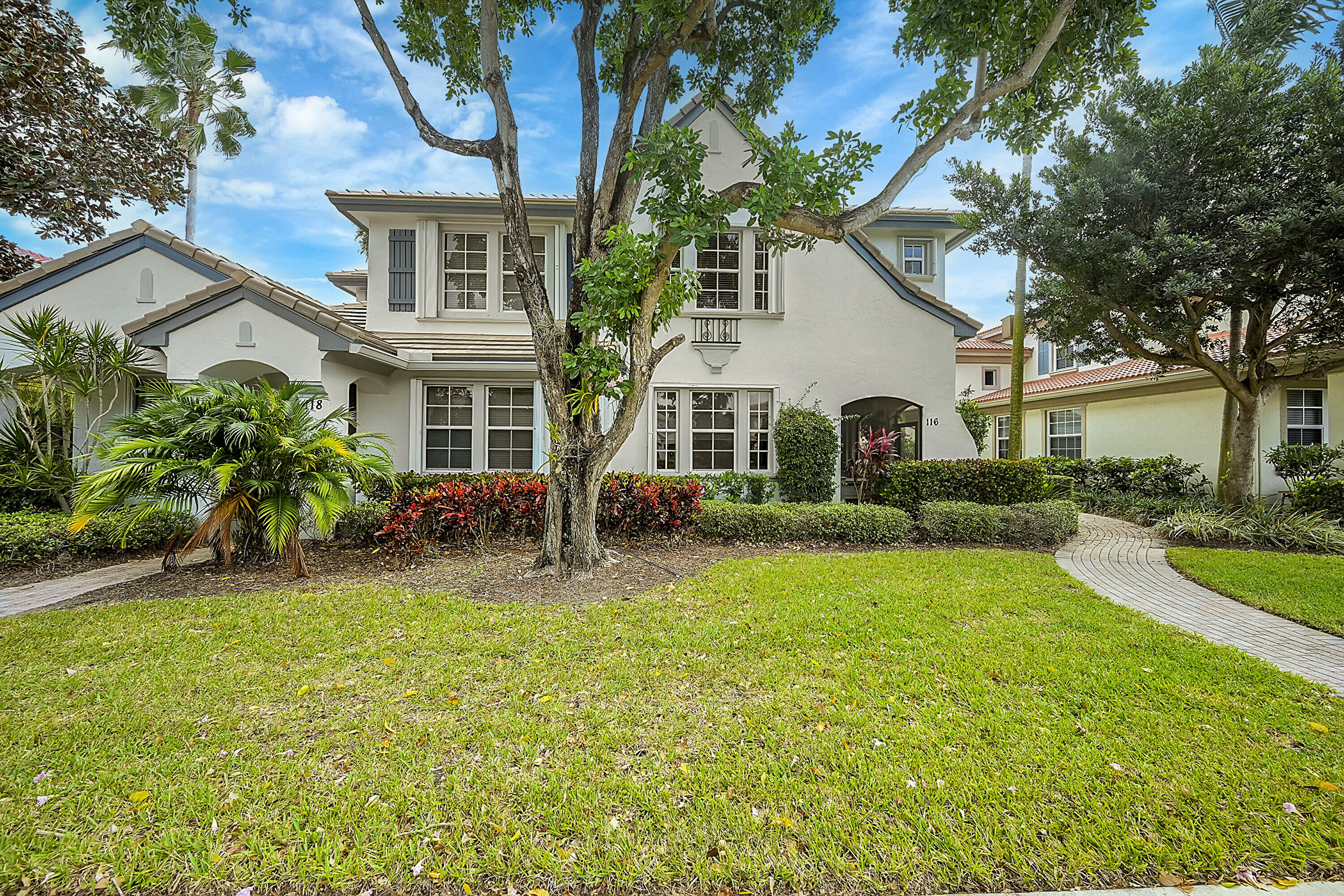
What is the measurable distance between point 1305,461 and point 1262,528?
3919 millimetres

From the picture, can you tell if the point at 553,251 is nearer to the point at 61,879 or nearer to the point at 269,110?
the point at 269,110

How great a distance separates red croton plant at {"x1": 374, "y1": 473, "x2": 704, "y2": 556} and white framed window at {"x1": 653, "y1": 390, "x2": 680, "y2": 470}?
7.26 feet

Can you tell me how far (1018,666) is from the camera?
4320mm

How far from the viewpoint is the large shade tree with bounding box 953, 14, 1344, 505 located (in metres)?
8.91

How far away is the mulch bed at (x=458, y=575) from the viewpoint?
246 inches

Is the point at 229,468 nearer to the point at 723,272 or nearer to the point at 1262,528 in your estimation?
the point at 723,272

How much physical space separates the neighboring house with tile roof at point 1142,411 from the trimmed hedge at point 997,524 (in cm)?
568

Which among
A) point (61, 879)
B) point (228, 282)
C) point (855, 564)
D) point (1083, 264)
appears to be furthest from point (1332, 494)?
point (228, 282)

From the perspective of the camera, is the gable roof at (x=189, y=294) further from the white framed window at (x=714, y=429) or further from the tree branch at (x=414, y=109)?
the white framed window at (x=714, y=429)

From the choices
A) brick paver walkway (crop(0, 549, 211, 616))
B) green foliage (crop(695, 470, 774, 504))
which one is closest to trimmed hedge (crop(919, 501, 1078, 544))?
green foliage (crop(695, 470, 774, 504))

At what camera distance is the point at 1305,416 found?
42.0 feet

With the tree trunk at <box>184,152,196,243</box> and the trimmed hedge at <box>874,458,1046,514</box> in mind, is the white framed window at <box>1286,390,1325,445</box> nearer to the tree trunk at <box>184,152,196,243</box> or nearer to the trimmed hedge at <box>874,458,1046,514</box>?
the trimmed hedge at <box>874,458,1046,514</box>

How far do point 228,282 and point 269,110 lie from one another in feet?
29.0

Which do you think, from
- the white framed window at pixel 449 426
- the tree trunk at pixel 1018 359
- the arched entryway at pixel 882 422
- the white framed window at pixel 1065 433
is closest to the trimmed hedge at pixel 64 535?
the white framed window at pixel 449 426
